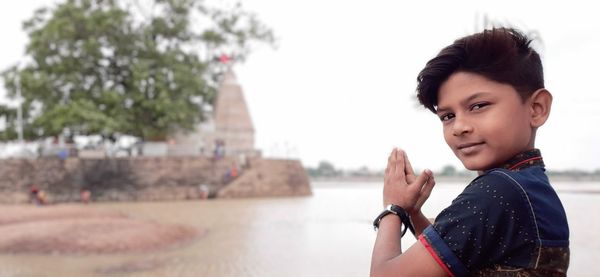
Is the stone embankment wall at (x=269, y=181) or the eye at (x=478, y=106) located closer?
the eye at (x=478, y=106)

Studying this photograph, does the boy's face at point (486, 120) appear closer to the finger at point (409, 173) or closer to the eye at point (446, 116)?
the eye at point (446, 116)

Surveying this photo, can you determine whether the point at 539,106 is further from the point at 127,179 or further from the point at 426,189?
the point at 127,179

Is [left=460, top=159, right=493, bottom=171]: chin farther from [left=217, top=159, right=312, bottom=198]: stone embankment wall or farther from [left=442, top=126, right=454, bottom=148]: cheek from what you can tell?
[left=217, top=159, right=312, bottom=198]: stone embankment wall

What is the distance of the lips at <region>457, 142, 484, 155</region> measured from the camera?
1.48 m

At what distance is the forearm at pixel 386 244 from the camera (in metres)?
1.44

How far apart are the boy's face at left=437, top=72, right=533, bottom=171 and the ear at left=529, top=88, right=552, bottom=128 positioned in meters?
0.03

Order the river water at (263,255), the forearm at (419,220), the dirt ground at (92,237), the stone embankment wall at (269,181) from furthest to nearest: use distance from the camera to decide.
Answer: the stone embankment wall at (269,181)
the dirt ground at (92,237)
the river water at (263,255)
the forearm at (419,220)

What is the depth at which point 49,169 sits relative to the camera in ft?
75.9

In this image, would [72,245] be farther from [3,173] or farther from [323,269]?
[3,173]

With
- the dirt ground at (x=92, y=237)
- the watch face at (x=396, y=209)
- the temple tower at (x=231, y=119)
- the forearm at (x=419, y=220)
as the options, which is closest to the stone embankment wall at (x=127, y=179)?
the temple tower at (x=231, y=119)

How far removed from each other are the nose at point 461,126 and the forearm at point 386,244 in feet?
1.00

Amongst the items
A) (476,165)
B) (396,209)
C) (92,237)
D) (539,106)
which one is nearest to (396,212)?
(396,209)

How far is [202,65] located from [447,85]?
81.5 feet

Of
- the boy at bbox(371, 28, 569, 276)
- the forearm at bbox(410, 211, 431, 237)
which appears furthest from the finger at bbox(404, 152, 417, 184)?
the forearm at bbox(410, 211, 431, 237)
